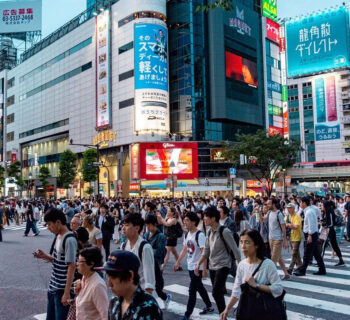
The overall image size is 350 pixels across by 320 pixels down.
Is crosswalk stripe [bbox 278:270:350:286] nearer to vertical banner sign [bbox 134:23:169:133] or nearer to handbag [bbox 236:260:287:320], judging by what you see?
handbag [bbox 236:260:287:320]

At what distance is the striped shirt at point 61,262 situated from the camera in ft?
15.1

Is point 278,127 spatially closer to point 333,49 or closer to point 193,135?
point 193,135

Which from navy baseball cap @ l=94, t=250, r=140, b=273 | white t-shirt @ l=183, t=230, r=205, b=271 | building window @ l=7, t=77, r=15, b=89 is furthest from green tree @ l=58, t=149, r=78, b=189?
navy baseball cap @ l=94, t=250, r=140, b=273

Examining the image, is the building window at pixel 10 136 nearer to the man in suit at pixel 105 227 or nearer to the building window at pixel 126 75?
the building window at pixel 126 75

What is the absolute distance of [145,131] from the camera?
5172cm

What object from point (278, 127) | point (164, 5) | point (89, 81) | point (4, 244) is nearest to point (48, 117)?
point (89, 81)

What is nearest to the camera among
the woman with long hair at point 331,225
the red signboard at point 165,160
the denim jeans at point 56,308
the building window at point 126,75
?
the denim jeans at point 56,308

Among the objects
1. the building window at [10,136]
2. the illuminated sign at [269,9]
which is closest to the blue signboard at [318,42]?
the illuminated sign at [269,9]

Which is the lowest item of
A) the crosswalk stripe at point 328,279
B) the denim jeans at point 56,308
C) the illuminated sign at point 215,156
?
the crosswalk stripe at point 328,279

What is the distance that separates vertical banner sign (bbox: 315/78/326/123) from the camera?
90956 mm

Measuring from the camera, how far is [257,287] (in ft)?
11.9

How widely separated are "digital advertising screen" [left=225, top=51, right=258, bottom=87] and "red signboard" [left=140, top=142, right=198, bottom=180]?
539 inches

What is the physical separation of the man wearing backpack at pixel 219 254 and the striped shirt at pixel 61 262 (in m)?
2.10

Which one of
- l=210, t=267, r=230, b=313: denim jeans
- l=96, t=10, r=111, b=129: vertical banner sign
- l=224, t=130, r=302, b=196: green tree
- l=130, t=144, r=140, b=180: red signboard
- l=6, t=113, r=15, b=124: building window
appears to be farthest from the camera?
l=6, t=113, r=15, b=124: building window
